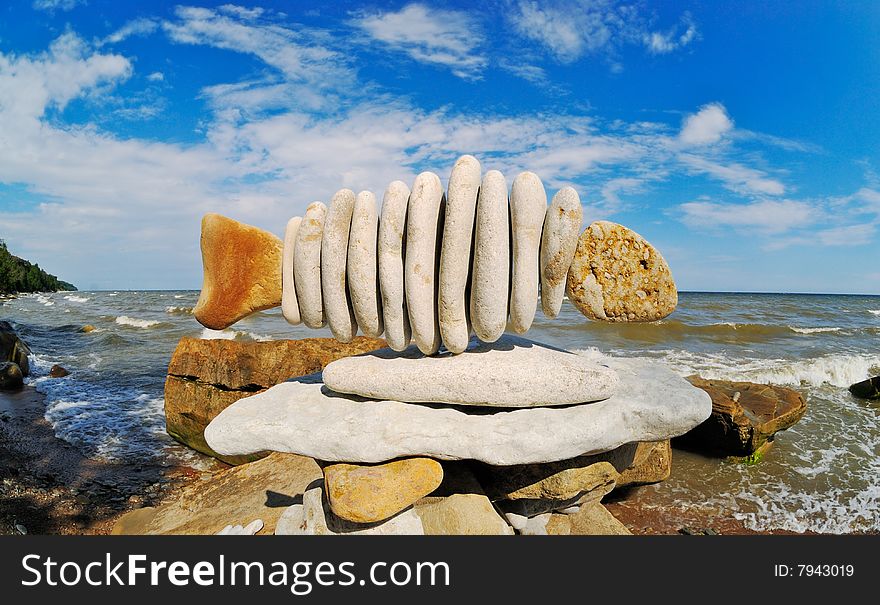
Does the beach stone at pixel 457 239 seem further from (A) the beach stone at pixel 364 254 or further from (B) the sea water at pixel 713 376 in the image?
(B) the sea water at pixel 713 376

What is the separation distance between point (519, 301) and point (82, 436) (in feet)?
26.0

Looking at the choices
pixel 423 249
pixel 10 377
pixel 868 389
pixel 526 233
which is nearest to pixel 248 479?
pixel 423 249

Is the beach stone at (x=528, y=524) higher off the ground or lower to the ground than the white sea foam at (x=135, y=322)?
higher

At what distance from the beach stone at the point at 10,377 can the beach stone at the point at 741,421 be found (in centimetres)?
1265

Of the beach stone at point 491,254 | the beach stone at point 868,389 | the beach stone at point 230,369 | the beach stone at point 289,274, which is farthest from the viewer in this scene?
the beach stone at point 868,389

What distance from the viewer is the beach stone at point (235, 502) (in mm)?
4449

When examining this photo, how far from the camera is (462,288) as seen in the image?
3301 millimetres

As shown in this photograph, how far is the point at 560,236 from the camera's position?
3.25m

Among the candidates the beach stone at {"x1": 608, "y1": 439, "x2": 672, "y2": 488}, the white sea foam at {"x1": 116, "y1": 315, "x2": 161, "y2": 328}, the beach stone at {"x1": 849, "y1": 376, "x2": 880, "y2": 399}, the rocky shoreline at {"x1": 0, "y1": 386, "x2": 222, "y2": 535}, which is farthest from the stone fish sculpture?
the white sea foam at {"x1": 116, "y1": 315, "x2": 161, "y2": 328}

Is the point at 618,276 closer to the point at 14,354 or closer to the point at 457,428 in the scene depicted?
the point at 457,428

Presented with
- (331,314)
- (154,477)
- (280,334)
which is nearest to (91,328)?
(280,334)

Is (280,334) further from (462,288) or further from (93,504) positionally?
(462,288)

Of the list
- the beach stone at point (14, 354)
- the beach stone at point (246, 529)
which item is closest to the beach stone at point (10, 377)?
the beach stone at point (14, 354)

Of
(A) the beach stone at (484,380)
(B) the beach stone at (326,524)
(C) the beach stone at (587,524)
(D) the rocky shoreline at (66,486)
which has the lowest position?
(D) the rocky shoreline at (66,486)
